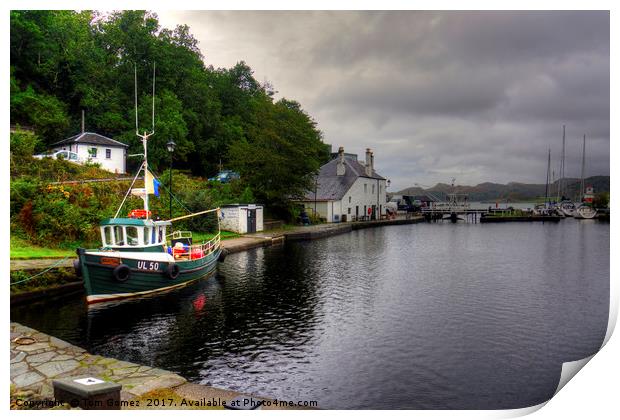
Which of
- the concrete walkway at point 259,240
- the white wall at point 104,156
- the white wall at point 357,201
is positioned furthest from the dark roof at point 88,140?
the white wall at point 357,201

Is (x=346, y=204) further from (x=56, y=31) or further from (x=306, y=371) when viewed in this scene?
(x=306, y=371)

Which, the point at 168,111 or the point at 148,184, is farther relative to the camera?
the point at 168,111

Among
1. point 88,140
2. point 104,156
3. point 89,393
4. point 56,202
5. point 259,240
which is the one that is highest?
point 88,140

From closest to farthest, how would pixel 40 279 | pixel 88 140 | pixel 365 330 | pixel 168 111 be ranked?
pixel 365 330, pixel 40 279, pixel 88 140, pixel 168 111

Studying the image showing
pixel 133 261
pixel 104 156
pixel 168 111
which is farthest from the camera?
pixel 168 111

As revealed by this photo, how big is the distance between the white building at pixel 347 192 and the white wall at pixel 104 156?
69.6 feet

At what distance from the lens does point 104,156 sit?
34219 millimetres

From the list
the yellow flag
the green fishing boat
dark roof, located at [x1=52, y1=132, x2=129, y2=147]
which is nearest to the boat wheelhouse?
the green fishing boat

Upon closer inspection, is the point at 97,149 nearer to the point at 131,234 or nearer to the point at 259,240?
the point at 259,240

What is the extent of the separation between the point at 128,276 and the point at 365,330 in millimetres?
8668

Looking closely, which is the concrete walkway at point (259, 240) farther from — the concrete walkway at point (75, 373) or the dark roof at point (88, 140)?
the dark roof at point (88, 140)

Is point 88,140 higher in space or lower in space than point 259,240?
higher

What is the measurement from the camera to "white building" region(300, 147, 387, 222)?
169ft

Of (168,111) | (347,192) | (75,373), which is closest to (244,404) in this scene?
(75,373)
